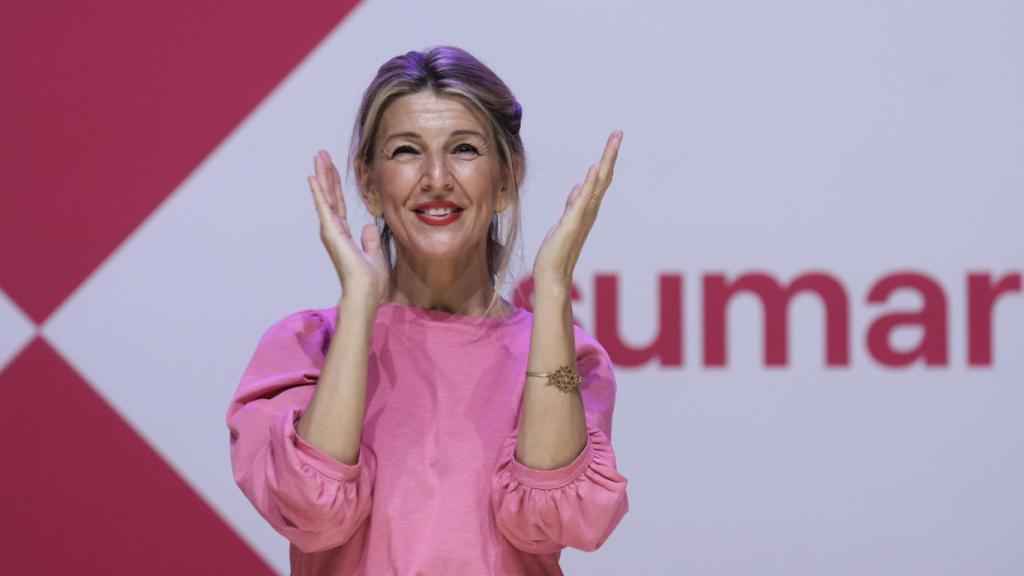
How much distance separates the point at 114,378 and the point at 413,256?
114 centimetres

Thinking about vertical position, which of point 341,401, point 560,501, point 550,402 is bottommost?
point 560,501

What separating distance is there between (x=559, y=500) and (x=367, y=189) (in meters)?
0.55

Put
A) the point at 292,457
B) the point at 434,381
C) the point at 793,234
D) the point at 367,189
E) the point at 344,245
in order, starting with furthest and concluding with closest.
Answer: the point at 793,234, the point at 367,189, the point at 434,381, the point at 344,245, the point at 292,457

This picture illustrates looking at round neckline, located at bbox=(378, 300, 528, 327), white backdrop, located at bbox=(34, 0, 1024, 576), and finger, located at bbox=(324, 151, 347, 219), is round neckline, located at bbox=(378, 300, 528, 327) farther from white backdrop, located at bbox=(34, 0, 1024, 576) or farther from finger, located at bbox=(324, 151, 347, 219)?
white backdrop, located at bbox=(34, 0, 1024, 576)

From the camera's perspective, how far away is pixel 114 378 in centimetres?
271

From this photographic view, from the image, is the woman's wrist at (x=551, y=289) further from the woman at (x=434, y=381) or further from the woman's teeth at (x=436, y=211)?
the woman's teeth at (x=436, y=211)

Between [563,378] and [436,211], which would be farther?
[436,211]

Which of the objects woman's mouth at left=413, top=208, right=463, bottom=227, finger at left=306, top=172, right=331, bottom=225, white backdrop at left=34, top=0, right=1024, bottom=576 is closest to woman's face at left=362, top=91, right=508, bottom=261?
woman's mouth at left=413, top=208, right=463, bottom=227

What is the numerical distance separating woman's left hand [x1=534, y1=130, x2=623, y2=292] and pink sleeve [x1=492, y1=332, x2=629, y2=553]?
21cm

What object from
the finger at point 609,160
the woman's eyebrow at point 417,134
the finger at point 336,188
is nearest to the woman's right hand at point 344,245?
the finger at point 336,188

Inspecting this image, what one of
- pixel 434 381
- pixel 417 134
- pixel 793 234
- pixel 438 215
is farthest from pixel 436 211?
pixel 793 234

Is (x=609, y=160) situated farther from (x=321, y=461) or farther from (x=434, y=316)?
(x=321, y=461)

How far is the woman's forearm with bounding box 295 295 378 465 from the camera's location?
5.11ft

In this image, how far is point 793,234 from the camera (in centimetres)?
266
